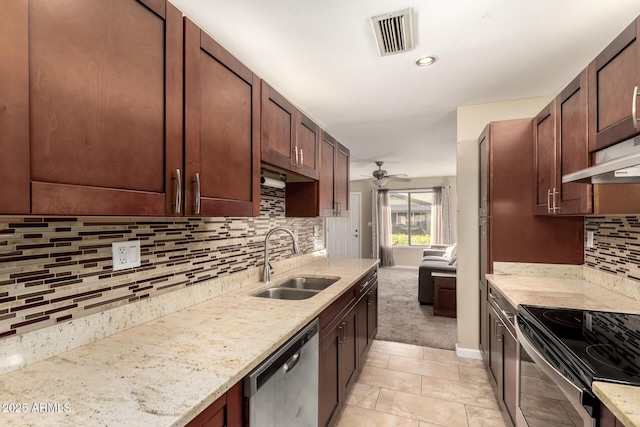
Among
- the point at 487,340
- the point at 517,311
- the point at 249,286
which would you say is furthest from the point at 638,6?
the point at 249,286

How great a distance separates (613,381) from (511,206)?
1.66m

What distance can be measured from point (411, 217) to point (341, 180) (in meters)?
5.31

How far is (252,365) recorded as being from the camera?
3.21 ft

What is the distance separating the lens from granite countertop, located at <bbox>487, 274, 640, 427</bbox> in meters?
0.85

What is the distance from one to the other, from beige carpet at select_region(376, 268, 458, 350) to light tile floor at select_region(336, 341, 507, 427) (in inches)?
11.3

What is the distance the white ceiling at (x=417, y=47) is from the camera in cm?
149

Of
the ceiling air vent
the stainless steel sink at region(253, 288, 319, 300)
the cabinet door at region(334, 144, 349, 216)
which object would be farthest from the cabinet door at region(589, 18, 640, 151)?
the cabinet door at region(334, 144, 349, 216)

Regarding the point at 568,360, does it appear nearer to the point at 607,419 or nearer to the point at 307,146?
the point at 607,419

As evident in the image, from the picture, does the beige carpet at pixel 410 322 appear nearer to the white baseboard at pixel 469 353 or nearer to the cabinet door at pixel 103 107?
the white baseboard at pixel 469 353

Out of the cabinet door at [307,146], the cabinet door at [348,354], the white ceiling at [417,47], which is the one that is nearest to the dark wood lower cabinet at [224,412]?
the cabinet door at [348,354]

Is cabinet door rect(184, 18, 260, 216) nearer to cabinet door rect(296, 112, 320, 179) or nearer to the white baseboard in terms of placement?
cabinet door rect(296, 112, 320, 179)

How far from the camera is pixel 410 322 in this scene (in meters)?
3.82

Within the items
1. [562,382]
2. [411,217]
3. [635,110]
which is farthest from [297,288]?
[411,217]

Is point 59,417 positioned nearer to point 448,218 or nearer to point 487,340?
point 487,340
